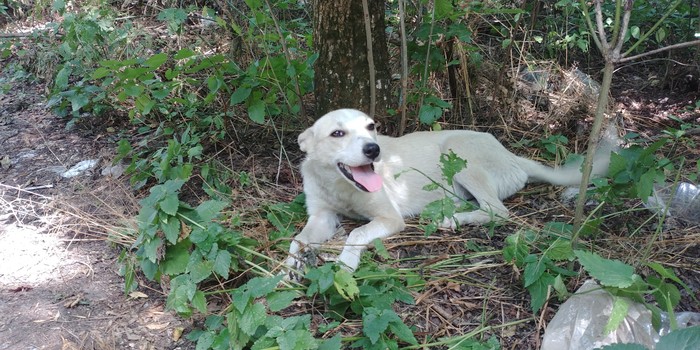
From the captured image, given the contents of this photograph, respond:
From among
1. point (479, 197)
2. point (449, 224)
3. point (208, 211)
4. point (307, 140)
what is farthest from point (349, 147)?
point (479, 197)

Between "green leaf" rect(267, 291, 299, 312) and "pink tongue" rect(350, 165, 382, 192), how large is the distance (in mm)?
1124

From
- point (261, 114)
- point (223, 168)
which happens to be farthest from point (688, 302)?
point (223, 168)

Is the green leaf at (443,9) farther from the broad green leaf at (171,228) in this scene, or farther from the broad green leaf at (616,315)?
the broad green leaf at (616,315)

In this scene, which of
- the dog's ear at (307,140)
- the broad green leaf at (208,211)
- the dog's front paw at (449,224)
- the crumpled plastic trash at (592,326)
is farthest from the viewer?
the dog's ear at (307,140)

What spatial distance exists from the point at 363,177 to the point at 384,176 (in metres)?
0.61

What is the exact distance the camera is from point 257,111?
14.7ft

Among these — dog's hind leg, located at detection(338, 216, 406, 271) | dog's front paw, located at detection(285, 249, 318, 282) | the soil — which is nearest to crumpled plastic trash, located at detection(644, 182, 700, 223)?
the soil

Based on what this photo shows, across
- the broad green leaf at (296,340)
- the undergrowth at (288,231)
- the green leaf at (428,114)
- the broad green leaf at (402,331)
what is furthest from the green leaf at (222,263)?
the green leaf at (428,114)

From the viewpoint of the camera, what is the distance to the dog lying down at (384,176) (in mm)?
3723

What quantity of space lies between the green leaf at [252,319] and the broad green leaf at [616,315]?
137 cm

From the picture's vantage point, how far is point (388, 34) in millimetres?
5566

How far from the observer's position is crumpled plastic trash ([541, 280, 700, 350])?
2504 mm

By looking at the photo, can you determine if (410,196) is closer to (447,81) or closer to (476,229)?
(476,229)

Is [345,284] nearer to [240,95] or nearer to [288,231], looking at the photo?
[288,231]
